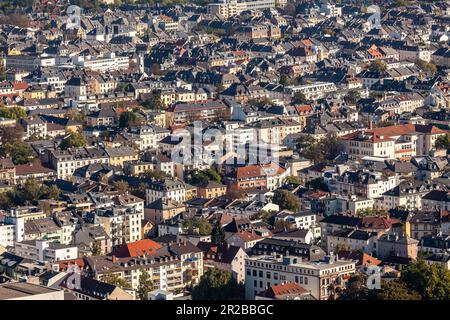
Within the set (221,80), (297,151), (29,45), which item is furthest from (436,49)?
(297,151)

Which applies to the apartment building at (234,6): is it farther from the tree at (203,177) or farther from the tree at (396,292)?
the tree at (396,292)

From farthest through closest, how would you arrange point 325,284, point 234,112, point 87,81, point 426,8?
point 426,8, point 87,81, point 234,112, point 325,284

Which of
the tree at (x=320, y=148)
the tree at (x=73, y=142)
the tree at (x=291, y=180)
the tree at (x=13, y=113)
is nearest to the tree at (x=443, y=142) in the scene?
the tree at (x=320, y=148)

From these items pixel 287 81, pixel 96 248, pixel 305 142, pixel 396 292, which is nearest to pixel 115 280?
pixel 96 248

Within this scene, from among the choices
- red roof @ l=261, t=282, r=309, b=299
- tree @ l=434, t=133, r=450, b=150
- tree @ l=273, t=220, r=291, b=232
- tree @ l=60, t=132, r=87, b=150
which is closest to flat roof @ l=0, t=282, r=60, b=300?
red roof @ l=261, t=282, r=309, b=299

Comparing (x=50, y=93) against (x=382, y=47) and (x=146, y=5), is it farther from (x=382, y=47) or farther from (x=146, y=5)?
(x=146, y=5)

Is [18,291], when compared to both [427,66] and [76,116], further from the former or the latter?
[427,66]
